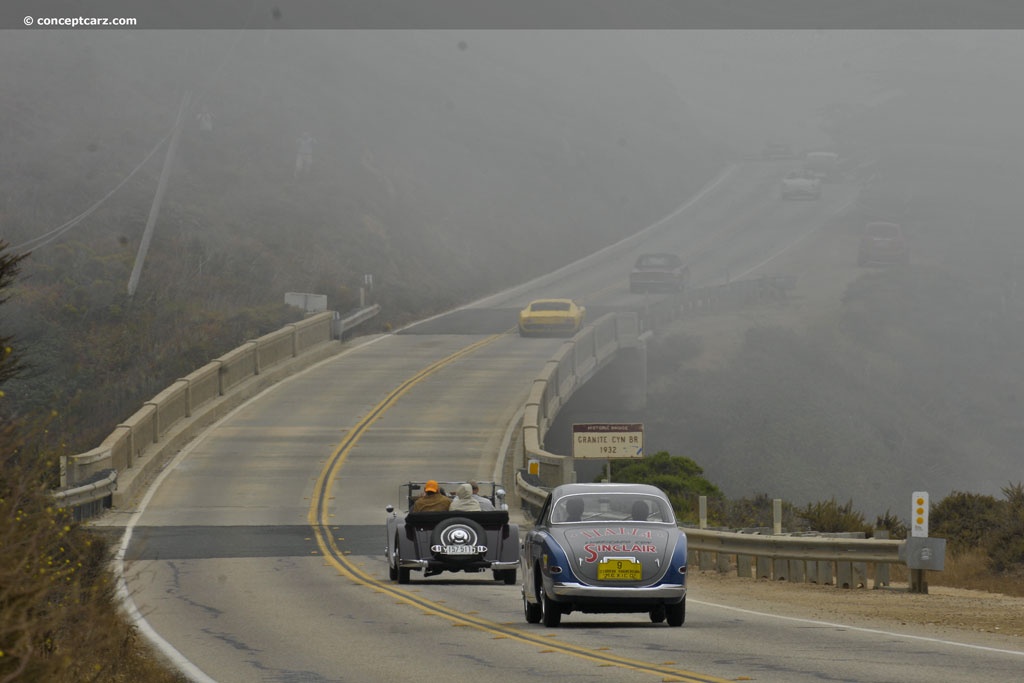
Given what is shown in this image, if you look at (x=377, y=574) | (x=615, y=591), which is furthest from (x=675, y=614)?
(x=377, y=574)

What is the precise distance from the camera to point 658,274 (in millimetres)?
78188

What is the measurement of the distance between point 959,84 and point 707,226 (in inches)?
2559

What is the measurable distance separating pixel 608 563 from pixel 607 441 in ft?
49.1

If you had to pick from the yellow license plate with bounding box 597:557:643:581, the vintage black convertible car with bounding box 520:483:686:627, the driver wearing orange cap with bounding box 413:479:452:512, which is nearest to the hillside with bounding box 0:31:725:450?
the driver wearing orange cap with bounding box 413:479:452:512

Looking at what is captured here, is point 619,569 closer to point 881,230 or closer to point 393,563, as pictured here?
point 393,563

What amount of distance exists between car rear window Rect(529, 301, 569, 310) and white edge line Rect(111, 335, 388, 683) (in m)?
5.90

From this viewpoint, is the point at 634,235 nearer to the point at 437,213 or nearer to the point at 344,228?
the point at 437,213

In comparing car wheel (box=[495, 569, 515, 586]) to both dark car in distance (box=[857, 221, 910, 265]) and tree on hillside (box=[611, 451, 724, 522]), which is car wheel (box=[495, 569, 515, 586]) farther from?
dark car in distance (box=[857, 221, 910, 265])

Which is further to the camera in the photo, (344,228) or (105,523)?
(344,228)

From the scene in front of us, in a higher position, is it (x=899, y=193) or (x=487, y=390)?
(x=899, y=193)

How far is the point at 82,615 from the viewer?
Answer: 12398 mm

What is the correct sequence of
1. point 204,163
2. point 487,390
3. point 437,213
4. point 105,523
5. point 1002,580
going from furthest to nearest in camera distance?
point 437,213 < point 204,163 < point 487,390 < point 105,523 < point 1002,580

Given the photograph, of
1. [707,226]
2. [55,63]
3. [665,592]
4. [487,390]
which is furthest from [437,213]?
[665,592]

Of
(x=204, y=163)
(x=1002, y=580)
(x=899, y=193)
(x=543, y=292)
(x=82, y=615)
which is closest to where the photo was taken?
(x=82, y=615)
